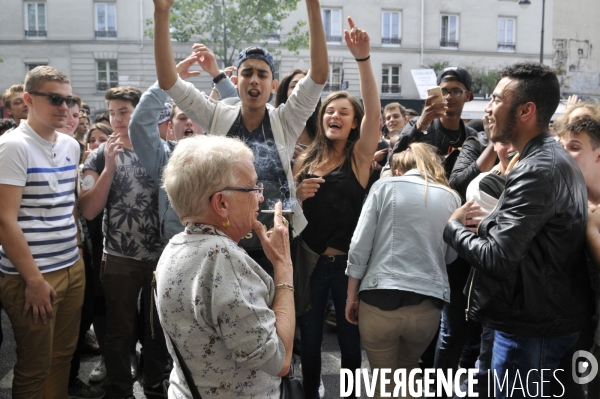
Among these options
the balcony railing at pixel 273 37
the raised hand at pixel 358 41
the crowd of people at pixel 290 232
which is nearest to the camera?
the crowd of people at pixel 290 232

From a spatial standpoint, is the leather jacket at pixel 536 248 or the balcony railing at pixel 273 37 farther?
the balcony railing at pixel 273 37

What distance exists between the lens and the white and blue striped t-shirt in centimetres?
301

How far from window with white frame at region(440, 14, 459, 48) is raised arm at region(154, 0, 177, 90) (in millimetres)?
30252

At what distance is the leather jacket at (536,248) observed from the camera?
223cm

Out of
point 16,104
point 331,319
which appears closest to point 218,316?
point 331,319

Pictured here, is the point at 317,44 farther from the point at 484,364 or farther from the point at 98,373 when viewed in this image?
the point at 98,373

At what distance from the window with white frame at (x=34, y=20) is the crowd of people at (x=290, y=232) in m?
27.5

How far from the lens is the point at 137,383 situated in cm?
417

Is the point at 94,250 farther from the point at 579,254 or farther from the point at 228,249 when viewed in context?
the point at 579,254

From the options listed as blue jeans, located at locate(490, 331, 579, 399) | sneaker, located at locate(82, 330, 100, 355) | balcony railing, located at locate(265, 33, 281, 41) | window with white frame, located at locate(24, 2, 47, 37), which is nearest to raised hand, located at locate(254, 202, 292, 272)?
blue jeans, located at locate(490, 331, 579, 399)

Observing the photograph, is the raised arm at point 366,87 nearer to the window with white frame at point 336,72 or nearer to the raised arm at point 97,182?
the raised arm at point 97,182

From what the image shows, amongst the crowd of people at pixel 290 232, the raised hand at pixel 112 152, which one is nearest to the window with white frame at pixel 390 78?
the crowd of people at pixel 290 232

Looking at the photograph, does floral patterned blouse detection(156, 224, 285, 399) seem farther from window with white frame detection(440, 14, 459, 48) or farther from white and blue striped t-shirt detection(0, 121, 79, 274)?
window with white frame detection(440, 14, 459, 48)

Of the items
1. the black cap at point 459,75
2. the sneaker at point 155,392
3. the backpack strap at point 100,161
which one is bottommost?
the sneaker at point 155,392
